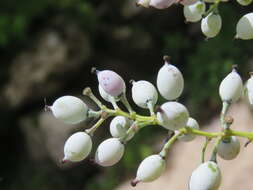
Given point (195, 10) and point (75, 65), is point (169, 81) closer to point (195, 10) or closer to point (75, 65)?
point (195, 10)

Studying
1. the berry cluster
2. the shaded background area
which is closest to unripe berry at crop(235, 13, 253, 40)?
the berry cluster

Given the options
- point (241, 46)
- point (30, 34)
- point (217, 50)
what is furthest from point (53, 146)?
point (241, 46)

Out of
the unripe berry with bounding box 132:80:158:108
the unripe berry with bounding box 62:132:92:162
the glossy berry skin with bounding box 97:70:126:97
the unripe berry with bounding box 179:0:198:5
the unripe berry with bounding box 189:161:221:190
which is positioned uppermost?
the unripe berry with bounding box 179:0:198:5

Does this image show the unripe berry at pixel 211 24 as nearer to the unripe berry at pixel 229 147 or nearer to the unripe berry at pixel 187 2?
the unripe berry at pixel 187 2

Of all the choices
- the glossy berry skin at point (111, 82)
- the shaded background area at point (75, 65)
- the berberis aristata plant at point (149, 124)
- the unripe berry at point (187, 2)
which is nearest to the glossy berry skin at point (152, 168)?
the berberis aristata plant at point (149, 124)

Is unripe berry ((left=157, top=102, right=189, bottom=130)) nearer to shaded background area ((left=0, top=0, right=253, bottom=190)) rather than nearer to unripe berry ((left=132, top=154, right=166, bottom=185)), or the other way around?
unripe berry ((left=132, top=154, right=166, bottom=185))
